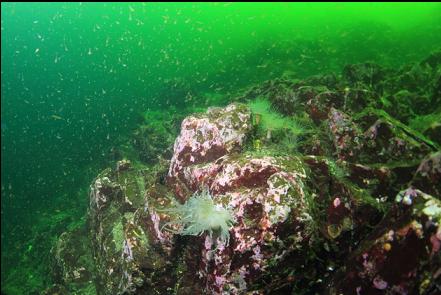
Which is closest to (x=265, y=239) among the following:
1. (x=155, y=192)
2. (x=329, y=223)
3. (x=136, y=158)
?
(x=329, y=223)

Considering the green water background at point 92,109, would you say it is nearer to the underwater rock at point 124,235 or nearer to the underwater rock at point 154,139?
the underwater rock at point 154,139

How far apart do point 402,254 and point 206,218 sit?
245 centimetres

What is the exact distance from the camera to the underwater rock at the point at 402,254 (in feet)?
10.8

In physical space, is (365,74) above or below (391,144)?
below

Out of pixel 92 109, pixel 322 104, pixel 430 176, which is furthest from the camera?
pixel 92 109

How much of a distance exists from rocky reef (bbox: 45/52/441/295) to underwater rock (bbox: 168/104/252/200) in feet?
0.07

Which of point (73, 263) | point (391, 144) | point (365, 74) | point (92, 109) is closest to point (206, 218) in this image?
point (391, 144)

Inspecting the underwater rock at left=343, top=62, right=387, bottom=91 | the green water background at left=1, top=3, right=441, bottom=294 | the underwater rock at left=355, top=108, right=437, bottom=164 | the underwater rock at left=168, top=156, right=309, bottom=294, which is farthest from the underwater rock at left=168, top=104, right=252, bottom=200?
the green water background at left=1, top=3, right=441, bottom=294

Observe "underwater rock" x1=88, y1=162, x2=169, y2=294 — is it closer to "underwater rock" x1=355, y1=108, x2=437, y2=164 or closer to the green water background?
"underwater rock" x1=355, y1=108, x2=437, y2=164

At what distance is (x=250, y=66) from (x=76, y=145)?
44.7ft

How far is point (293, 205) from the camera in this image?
4.16 m

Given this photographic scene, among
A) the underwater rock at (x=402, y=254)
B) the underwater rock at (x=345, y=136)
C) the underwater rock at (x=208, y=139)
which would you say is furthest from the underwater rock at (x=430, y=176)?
the underwater rock at (x=208, y=139)

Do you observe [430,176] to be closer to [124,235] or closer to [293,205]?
[293,205]

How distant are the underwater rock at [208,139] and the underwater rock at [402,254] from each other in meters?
2.95
